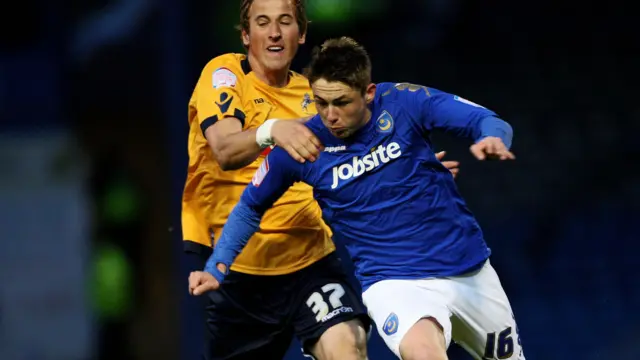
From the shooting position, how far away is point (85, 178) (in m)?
7.32

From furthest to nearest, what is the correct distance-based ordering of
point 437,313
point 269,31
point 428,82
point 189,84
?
1. point 428,82
2. point 189,84
3. point 269,31
4. point 437,313

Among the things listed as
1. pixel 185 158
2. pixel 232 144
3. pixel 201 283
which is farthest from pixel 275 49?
pixel 185 158

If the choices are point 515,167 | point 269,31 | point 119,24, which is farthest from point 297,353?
point 269,31

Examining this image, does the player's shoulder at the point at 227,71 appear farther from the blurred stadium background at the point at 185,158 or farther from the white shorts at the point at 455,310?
the blurred stadium background at the point at 185,158

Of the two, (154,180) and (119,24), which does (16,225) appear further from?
(119,24)

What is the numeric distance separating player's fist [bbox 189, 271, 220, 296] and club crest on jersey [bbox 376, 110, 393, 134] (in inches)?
35.0

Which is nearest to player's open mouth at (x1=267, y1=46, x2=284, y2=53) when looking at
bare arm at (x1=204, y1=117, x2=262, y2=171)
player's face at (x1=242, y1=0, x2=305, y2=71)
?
player's face at (x1=242, y1=0, x2=305, y2=71)

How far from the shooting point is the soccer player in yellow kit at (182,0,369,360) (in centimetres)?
479

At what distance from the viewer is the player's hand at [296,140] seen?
4.19 metres

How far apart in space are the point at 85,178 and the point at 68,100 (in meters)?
0.52

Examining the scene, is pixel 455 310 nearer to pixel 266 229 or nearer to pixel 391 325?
pixel 391 325

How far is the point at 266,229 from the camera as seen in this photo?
4953 mm

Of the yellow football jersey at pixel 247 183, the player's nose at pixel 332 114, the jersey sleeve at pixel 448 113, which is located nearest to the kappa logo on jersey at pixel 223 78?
the yellow football jersey at pixel 247 183

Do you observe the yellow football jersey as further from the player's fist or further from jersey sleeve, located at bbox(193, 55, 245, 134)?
the player's fist
